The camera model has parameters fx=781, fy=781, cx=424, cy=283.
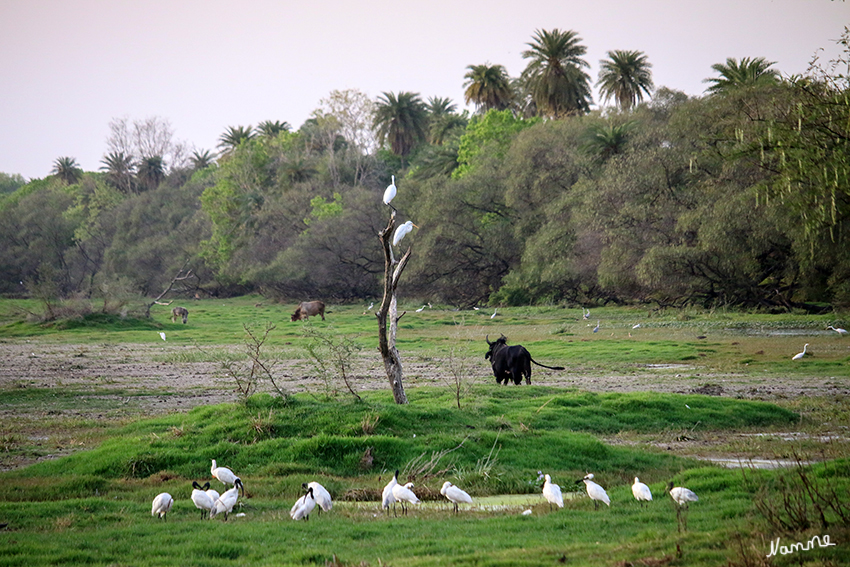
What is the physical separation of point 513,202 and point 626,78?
1625cm

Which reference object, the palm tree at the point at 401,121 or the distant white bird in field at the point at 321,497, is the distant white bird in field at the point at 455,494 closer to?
the distant white bird in field at the point at 321,497

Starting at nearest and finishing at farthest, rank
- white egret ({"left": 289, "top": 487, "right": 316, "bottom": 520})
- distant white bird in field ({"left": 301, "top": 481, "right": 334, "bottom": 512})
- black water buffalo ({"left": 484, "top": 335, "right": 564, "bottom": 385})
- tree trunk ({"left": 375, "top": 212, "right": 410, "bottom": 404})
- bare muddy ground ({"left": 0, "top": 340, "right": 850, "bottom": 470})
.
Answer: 1. white egret ({"left": 289, "top": 487, "right": 316, "bottom": 520})
2. distant white bird in field ({"left": 301, "top": 481, "right": 334, "bottom": 512})
3. tree trunk ({"left": 375, "top": 212, "right": 410, "bottom": 404})
4. bare muddy ground ({"left": 0, "top": 340, "right": 850, "bottom": 470})
5. black water buffalo ({"left": 484, "top": 335, "right": 564, "bottom": 385})

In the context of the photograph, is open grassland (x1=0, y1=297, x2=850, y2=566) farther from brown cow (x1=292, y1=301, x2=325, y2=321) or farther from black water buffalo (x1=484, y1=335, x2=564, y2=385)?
brown cow (x1=292, y1=301, x2=325, y2=321)

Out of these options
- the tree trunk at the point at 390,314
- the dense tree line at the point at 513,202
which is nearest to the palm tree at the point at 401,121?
the dense tree line at the point at 513,202

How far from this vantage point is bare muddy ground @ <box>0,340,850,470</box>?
52.7ft

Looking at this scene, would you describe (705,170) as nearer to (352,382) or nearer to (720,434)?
(352,382)

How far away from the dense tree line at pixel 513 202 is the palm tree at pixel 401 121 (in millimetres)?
192

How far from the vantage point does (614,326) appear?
113 feet

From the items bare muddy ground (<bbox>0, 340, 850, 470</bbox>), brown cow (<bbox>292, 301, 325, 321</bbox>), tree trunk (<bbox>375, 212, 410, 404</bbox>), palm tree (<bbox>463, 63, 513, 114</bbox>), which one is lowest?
bare muddy ground (<bbox>0, 340, 850, 470</bbox>)

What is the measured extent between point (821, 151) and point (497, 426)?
23.0ft

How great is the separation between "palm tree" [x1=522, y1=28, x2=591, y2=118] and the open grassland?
3907cm

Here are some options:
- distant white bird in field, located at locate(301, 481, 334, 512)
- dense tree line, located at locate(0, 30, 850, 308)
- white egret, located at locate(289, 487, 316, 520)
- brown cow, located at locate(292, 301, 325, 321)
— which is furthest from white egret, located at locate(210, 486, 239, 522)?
brown cow, located at locate(292, 301, 325, 321)

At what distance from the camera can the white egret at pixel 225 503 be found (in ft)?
27.3

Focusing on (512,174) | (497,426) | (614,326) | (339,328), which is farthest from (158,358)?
(512,174)
